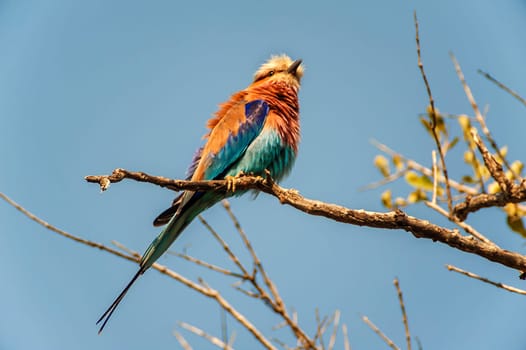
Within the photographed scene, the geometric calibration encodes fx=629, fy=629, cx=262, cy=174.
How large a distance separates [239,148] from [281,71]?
1.57 m

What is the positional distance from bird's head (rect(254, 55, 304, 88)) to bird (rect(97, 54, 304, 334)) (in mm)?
301

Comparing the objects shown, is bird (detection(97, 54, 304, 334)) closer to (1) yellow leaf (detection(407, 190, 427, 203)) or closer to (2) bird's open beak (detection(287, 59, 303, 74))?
(2) bird's open beak (detection(287, 59, 303, 74))

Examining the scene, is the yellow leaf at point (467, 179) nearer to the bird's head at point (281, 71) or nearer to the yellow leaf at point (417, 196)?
the yellow leaf at point (417, 196)

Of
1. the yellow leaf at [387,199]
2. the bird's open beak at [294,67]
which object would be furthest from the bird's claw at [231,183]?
the bird's open beak at [294,67]

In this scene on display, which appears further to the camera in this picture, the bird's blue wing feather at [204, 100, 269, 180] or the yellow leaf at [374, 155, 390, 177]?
the bird's blue wing feather at [204, 100, 269, 180]

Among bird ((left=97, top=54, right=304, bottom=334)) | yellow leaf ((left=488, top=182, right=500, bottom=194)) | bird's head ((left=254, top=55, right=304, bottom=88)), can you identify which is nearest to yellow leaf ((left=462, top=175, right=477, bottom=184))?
yellow leaf ((left=488, top=182, right=500, bottom=194))

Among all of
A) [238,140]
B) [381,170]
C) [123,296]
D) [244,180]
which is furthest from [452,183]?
[123,296]

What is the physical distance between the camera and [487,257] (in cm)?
362

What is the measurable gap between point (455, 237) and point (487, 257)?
8.3 inches

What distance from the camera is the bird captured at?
17.2 ft

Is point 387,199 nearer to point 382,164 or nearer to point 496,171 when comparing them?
point 382,164

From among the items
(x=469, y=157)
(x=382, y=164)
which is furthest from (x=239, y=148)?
(x=469, y=157)

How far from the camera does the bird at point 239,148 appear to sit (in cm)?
523

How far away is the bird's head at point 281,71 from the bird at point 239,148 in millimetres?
301
